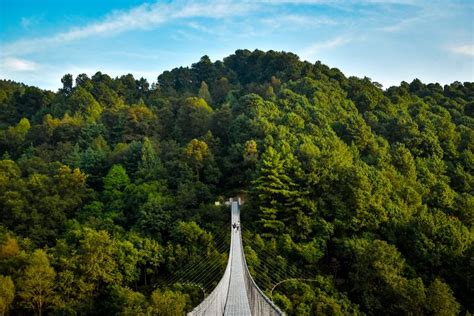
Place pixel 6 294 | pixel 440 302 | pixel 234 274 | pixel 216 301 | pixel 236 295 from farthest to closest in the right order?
pixel 234 274 < pixel 6 294 < pixel 440 302 < pixel 236 295 < pixel 216 301

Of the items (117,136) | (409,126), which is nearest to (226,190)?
(117,136)

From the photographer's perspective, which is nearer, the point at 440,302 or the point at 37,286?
the point at 440,302

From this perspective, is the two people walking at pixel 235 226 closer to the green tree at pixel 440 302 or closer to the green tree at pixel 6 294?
the green tree at pixel 440 302

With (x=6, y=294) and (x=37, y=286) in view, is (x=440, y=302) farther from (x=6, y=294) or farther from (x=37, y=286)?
(x=6, y=294)

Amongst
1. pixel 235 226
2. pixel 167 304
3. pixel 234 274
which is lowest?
pixel 167 304

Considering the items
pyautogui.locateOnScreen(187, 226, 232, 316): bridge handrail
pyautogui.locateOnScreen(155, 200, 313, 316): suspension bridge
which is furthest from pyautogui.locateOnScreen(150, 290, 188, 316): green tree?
pyautogui.locateOnScreen(187, 226, 232, 316): bridge handrail

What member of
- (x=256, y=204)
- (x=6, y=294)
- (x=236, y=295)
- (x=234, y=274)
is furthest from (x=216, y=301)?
(x=256, y=204)

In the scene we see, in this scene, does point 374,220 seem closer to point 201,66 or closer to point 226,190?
point 226,190
